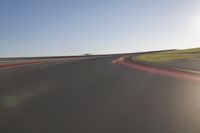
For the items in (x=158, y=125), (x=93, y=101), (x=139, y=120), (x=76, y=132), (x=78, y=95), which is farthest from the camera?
(x=78, y=95)

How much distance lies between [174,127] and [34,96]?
4862 mm

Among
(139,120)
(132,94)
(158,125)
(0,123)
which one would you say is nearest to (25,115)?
(0,123)

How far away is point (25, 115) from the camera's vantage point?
237 inches

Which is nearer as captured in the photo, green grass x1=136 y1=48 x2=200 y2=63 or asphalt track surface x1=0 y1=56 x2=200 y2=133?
asphalt track surface x1=0 y1=56 x2=200 y2=133

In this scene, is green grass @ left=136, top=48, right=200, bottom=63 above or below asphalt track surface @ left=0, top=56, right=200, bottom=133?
below

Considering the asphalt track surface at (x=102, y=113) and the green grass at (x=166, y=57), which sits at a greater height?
the asphalt track surface at (x=102, y=113)

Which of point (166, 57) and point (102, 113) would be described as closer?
point (102, 113)

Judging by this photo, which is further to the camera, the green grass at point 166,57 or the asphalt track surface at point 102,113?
the green grass at point 166,57

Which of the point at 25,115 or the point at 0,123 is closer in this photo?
the point at 0,123

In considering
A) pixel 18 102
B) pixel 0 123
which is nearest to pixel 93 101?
pixel 18 102

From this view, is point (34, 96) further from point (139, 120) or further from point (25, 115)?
point (139, 120)

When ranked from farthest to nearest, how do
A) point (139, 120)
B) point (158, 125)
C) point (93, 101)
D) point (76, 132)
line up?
point (93, 101), point (139, 120), point (158, 125), point (76, 132)

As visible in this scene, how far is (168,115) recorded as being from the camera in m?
5.78

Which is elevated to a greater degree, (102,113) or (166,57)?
(102,113)
